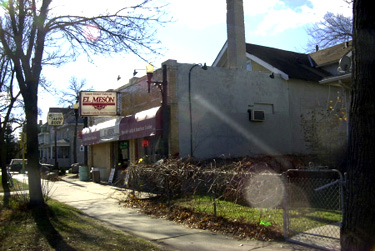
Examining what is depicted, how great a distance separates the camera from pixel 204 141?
15.4 m

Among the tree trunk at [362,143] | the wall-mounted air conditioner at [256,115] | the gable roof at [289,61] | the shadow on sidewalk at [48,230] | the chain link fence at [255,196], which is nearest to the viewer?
the tree trunk at [362,143]

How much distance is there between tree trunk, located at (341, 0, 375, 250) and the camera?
346 centimetres

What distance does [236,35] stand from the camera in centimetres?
1853

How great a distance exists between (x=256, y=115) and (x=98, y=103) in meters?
8.14

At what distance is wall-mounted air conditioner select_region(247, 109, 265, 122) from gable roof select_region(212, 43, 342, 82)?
2.83 metres

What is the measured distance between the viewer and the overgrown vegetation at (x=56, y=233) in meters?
6.32

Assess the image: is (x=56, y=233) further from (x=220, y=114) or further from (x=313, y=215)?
(x=220, y=114)

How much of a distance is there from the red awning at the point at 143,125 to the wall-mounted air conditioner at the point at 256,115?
460 centimetres

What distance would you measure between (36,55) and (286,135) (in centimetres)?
1251

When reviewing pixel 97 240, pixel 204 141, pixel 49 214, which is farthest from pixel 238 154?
pixel 97 240

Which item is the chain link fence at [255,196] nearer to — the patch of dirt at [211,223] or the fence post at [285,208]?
the fence post at [285,208]

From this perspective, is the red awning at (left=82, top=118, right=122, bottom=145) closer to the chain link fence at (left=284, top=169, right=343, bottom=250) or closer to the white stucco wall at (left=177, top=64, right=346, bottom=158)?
the white stucco wall at (left=177, top=64, right=346, bottom=158)

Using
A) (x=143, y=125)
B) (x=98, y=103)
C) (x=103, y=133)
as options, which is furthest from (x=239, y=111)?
(x=103, y=133)

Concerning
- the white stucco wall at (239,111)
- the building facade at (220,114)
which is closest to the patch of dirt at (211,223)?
the building facade at (220,114)
